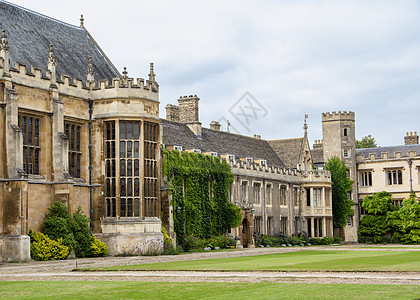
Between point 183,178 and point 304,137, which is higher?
point 304,137

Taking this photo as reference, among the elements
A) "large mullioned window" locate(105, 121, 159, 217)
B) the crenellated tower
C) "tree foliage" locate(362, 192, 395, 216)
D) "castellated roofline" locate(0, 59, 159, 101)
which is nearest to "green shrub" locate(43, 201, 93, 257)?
"large mullioned window" locate(105, 121, 159, 217)

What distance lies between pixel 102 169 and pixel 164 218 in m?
5.37

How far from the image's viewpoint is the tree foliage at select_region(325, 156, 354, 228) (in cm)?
6156

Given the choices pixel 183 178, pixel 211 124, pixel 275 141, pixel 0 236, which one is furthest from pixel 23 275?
pixel 275 141

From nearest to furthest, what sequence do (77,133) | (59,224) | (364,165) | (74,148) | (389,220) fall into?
(59,224) < (74,148) < (77,133) < (389,220) < (364,165)

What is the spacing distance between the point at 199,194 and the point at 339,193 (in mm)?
22269

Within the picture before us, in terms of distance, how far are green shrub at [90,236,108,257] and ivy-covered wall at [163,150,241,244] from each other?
6253mm

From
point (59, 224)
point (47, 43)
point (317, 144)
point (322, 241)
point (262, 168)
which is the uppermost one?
point (47, 43)

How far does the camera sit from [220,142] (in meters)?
53.6

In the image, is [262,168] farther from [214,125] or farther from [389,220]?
[389,220]

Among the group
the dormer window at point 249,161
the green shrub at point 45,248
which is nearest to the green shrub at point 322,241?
the dormer window at point 249,161

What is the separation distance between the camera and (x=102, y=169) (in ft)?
114

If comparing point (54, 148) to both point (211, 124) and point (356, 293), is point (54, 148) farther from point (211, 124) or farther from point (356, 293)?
point (211, 124)

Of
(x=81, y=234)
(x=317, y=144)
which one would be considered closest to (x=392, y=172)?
(x=317, y=144)
